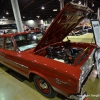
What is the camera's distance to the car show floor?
2024 millimetres

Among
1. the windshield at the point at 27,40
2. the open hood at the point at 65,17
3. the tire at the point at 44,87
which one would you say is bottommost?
the tire at the point at 44,87

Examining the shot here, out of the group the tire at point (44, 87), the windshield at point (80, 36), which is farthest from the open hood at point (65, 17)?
the windshield at point (80, 36)

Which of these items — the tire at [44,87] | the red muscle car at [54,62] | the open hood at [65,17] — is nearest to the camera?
the red muscle car at [54,62]

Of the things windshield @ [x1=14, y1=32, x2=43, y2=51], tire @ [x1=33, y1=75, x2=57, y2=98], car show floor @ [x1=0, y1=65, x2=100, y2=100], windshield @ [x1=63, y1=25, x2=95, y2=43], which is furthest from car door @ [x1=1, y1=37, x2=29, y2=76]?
windshield @ [x1=63, y1=25, x2=95, y2=43]

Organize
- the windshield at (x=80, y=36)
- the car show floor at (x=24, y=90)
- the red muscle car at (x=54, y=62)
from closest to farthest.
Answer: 1. the red muscle car at (x=54, y=62)
2. the car show floor at (x=24, y=90)
3. the windshield at (x=80, y=36)

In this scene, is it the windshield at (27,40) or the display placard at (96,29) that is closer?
the display placard at (96,29)

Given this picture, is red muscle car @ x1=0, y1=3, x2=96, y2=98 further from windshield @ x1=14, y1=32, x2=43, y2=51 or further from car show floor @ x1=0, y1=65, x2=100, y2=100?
car show floor @ x1=0, y1=65, x2=100, y2=100

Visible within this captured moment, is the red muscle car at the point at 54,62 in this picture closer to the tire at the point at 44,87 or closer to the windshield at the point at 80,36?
the tire at the point at 44,87

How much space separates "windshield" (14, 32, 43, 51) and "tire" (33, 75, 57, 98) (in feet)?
2.95

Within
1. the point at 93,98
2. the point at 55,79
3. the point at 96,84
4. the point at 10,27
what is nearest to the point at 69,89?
the point at 55,79

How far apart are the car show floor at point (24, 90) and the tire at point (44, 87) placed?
10 centimetres

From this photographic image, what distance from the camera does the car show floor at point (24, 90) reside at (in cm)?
202

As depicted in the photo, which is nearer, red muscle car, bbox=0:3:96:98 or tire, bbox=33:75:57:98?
red muscle car, bbox=0:3:96:98

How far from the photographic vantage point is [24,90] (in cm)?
232
